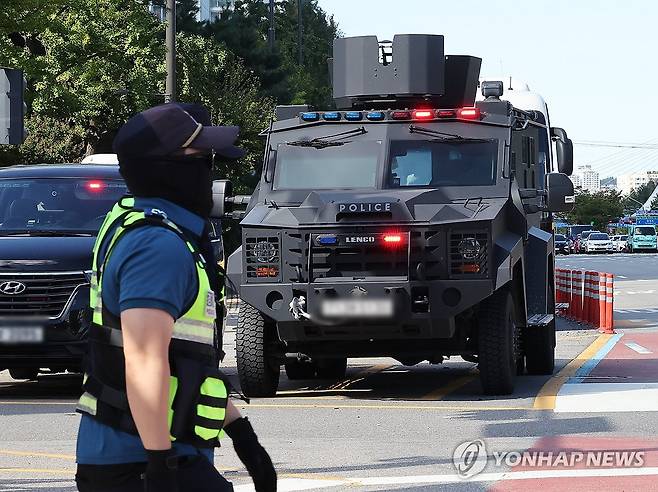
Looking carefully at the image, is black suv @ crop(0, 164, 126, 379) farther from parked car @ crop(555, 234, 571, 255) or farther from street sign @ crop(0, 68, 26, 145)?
parked car @ crop(555, 234, 571, 255)

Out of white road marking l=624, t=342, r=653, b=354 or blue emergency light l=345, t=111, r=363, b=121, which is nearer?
blue emergency light l=345, t=111, r=363, b=121

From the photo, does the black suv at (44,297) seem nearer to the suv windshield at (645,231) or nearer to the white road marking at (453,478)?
the white road marking at (453,478)

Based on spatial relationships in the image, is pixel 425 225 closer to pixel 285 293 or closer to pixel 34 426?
pixel 285 293

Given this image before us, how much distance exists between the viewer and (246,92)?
54500 millimetres

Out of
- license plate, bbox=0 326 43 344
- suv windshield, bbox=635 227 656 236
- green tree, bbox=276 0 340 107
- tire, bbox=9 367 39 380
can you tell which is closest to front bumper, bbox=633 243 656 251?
suv windshield, bbox=635 227 656 236

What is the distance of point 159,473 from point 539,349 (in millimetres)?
11610

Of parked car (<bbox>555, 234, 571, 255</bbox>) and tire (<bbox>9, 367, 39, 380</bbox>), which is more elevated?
tire (<bbox>9, 367, 39, 380</bbox>)

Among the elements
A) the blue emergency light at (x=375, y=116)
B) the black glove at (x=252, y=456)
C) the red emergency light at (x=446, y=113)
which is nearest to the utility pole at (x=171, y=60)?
the blue emergency light at (x=375, y=116)

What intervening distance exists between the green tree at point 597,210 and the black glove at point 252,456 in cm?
16623

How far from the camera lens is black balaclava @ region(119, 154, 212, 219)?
13.0ft

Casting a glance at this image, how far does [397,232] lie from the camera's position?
12.3 meters

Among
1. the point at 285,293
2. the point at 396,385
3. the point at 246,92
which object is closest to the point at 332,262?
the point at 285,293

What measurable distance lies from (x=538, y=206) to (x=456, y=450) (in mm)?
5063

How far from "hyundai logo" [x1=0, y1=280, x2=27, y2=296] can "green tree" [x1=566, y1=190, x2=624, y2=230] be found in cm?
15876
